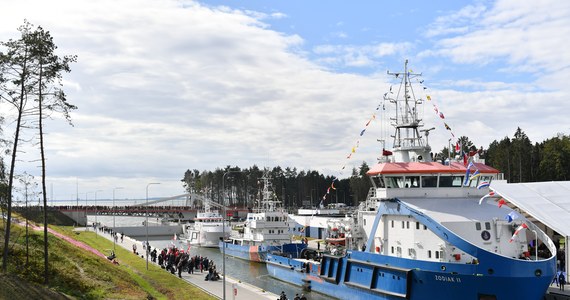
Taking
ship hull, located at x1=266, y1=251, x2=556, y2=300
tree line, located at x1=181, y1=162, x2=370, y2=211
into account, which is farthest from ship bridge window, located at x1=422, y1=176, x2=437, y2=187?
tree line, located at x1=181, y1=162, x2=370, y2=211

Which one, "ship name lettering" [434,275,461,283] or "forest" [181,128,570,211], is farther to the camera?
"forest" [181,128,570,211]

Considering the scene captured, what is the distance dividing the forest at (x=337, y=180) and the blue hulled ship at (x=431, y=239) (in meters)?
58.2

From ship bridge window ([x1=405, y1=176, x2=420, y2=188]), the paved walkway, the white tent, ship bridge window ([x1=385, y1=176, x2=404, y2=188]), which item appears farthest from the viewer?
the white tent

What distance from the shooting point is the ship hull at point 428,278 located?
23.4 metres

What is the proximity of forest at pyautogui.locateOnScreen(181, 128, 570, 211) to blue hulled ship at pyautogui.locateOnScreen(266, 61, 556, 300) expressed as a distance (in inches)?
2292

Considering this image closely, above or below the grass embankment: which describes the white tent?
above

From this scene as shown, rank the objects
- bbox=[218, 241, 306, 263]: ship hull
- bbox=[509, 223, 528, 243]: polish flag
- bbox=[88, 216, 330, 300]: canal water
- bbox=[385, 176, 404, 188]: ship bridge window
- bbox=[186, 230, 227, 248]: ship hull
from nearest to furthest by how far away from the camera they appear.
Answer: bbox=[509, 223, 528, 243]: polish flag
bbox=[385, 176, 404, 188]: ship bridge window
bbox=[88, 216, 330, 300]: canal water
bbox=[218, 241, 306, 263]: ship hull
bbox=[186, 230, 227, 248]: ship hull

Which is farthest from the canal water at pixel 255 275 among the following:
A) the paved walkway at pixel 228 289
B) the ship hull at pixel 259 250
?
the paved walkway at pixel 228 289

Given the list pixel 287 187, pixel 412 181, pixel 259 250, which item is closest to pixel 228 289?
pixel 412 181

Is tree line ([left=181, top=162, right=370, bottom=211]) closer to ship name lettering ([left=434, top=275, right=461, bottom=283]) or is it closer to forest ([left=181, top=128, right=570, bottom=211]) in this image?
forest ([left=181, top=128, right=570, bottom=211])

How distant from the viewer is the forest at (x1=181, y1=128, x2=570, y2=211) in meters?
83.2

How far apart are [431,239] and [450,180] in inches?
177

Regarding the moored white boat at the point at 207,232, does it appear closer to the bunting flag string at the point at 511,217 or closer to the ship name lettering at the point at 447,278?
the ship name lettering at the point at 447,278


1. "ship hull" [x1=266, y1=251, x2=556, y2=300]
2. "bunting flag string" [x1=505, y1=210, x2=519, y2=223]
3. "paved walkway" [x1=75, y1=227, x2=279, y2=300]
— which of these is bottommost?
"paved walkway" [x1=75, y1=227, x2=279, y2=300]
